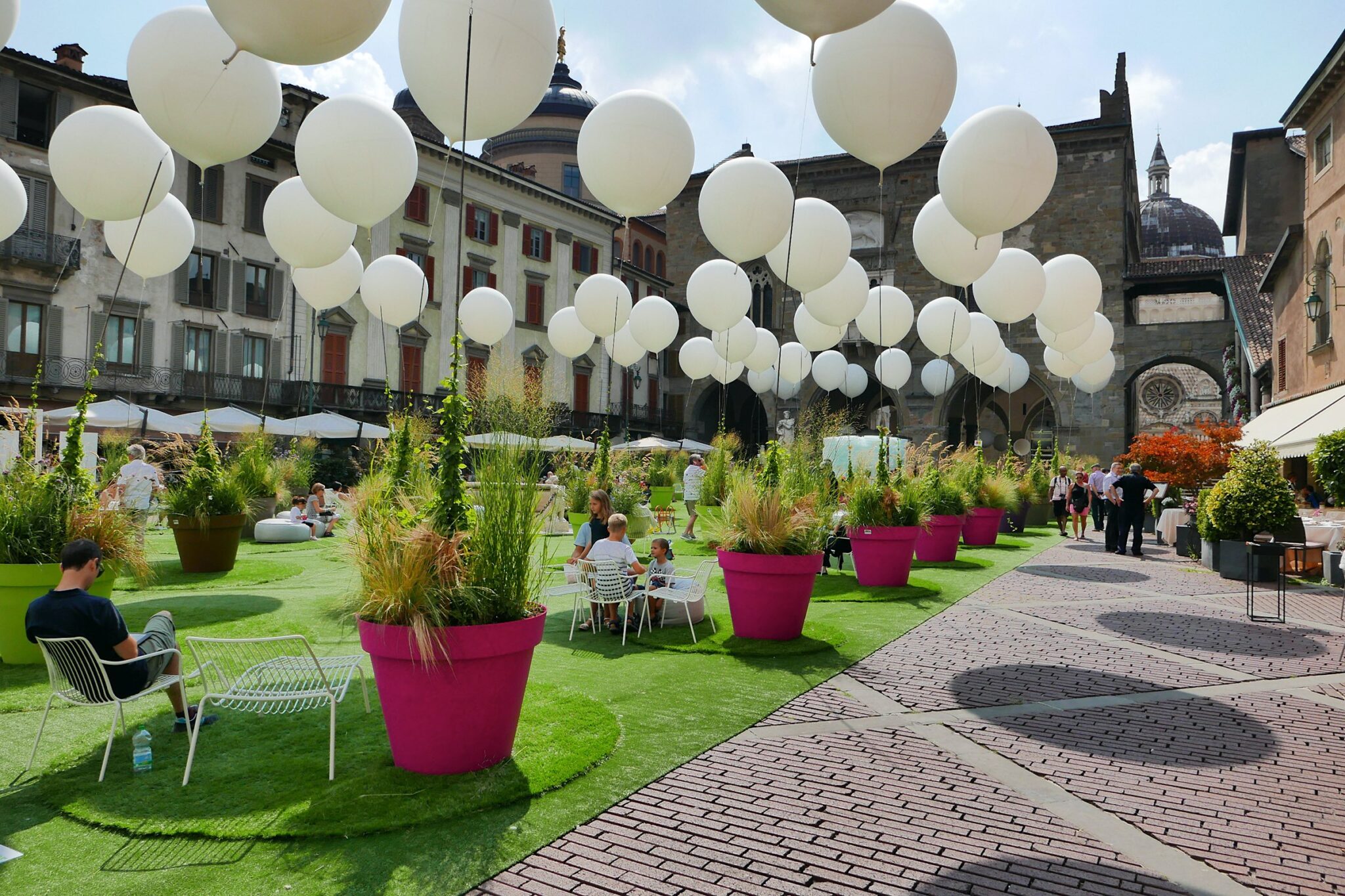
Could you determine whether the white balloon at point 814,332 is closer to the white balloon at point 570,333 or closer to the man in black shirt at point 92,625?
the white balloon at point 570,333

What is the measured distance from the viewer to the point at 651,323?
1315cm

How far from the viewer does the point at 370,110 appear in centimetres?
702

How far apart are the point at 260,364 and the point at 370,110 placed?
23500 millimetres

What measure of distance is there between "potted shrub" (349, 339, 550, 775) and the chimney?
27.8 meters

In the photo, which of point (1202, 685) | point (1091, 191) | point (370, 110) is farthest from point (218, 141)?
point (1091, 191)

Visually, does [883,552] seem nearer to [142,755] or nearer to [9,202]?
[142,755]

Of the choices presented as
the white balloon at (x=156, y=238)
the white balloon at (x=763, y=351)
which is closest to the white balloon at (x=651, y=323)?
the white balloon at (x=763, y=351)

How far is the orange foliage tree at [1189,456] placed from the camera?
629 inches

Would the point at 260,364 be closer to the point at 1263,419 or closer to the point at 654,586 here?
the point at 654,586

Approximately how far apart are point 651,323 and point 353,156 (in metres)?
6.70

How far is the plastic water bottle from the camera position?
13.1 feet

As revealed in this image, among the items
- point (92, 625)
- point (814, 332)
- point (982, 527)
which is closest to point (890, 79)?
point (92, 625)

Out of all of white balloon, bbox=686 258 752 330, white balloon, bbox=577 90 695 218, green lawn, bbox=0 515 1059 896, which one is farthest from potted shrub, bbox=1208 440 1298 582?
white balloon, bbox=577 90 695 218

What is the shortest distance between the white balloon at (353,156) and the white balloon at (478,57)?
48.2 inches
